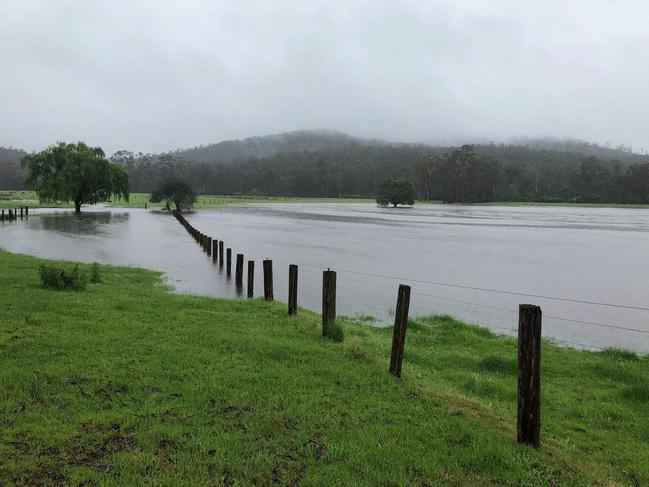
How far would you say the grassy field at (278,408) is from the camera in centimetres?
451

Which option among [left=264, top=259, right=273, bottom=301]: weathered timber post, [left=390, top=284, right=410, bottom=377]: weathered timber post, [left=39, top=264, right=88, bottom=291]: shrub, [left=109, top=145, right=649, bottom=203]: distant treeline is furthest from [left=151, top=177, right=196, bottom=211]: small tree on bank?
[left=390, top=284, right=410, bottom=377]: weathered timber post

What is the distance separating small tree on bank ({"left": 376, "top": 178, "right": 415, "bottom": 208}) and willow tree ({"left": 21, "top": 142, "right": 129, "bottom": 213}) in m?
61.3

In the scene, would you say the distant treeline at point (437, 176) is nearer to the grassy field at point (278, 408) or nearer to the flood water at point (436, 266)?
the flood water at point (436, 266)

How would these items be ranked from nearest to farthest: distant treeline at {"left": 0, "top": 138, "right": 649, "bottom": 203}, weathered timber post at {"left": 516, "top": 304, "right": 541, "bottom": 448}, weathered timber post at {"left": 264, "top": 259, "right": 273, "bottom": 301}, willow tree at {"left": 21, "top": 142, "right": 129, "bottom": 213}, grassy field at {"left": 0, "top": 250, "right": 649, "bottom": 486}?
1. grassy field at {"left": 0, "top": 250, "right": 649, "bottom": 486}
2. weathered timber post at {"left": 516, "top": 304, "right": 541, "bottom": 448}
3. weathered timber post at {"left": 264, "top": 259, "right": 273, "bottom": 301}
4. willow tree at {"left": 21, "top": 142, "right": 129, "bottom": 213}
5. distant treeline at {"left": 0, "top": 138, "right": 649, "bottom": 203}

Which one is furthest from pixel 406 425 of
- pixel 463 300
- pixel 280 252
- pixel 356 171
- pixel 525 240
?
pixel 356 171

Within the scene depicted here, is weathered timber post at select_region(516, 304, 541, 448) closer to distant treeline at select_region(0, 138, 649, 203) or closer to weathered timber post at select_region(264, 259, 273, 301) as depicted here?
weathered timber post at select_region(264, 259, 273, 301)

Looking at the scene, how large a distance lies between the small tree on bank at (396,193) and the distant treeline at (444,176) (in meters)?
35.0

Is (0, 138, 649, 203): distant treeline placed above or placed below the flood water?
above

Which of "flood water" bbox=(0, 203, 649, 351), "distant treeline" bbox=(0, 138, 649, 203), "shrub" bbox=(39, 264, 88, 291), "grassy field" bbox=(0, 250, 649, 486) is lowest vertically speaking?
"flood water" bbox=(0, 203, 649, 351)

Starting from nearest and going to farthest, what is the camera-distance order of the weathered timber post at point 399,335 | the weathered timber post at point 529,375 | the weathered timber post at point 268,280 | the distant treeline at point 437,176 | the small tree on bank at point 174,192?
1. the weathered timber post at point 529,375
2. the weathered timber post at point 399,335
3. the weathered timber post at point 268,280
4. the small tree on bank at point 174,192
5. the distant treeline at point 437,176

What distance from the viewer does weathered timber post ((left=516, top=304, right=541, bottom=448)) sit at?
17.7 feet

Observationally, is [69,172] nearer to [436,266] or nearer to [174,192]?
[174,192]

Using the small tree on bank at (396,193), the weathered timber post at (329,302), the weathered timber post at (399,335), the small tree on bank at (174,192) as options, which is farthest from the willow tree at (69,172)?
the small tree on bank at (396,193)

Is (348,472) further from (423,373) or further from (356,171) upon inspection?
(356,171)
